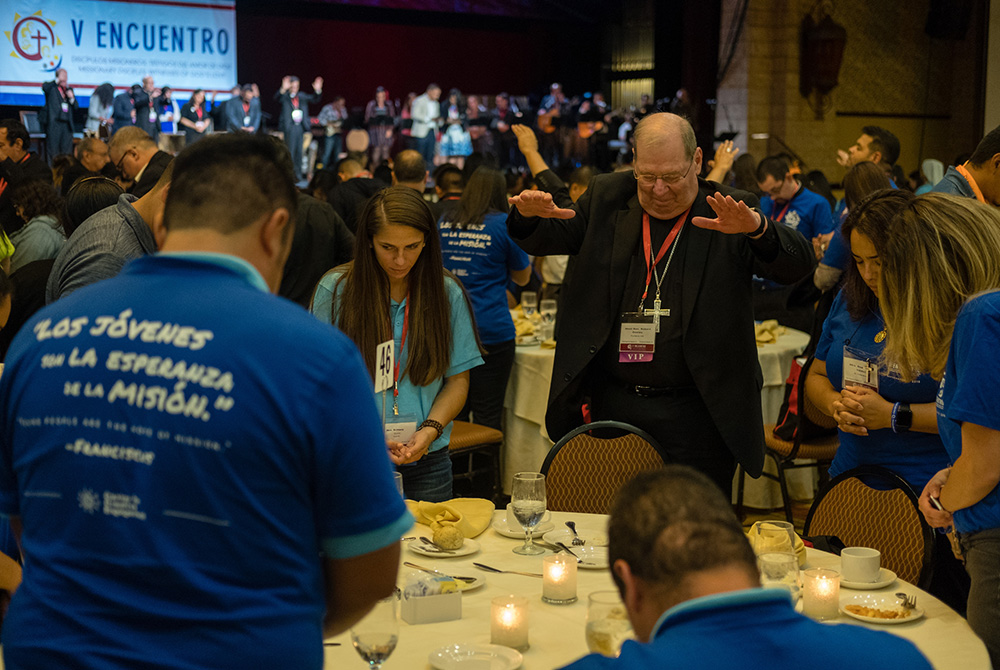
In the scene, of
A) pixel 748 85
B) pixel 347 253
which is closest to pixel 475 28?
pixel 748 85

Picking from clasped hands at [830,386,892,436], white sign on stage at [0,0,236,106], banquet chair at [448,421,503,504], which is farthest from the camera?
white sign on stage at [0,0,236,106]

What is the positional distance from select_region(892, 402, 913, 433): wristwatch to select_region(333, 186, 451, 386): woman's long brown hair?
4.20 ft

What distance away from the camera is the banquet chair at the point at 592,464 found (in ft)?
9.46

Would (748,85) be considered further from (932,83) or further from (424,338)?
(424,338)

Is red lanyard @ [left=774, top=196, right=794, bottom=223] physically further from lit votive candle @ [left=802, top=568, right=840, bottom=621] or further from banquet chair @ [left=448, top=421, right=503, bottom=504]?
lit votive candle @ [left=802, top=568, right=840, bottom=621]

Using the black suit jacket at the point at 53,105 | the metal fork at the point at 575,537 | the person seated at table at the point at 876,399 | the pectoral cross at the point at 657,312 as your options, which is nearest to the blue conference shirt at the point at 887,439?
the person seated at table at the point at 876,399

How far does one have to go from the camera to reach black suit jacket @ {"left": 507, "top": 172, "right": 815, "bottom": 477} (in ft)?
9.61

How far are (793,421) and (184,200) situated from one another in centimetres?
377

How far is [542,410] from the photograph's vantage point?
4938mm

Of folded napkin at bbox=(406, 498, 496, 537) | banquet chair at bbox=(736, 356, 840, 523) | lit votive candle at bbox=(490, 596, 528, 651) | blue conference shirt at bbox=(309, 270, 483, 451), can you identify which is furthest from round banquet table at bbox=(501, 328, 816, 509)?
lit votive candle at bbox=(490, 596, 528, 651)

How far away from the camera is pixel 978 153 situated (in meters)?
3.53

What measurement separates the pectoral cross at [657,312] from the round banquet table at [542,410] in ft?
6.17

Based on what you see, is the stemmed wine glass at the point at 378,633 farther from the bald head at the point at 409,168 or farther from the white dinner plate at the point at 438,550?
the bald head at the point at 409,168

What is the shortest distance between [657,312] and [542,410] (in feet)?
6.65
